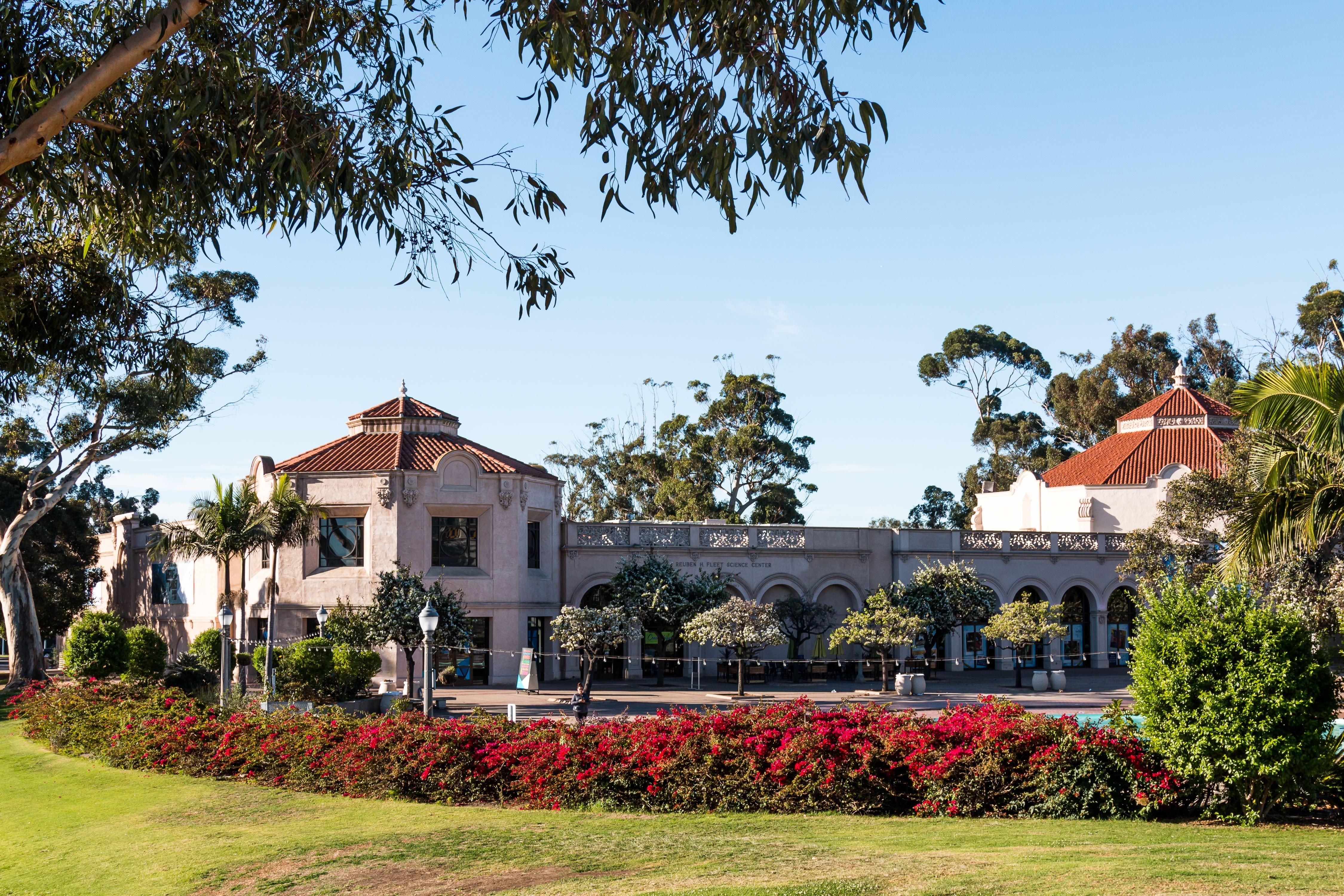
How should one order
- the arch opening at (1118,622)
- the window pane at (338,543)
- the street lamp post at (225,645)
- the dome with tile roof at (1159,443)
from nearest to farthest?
the street lamp post at (225,645)
the window pane at (338,543)
the arch opening at (1118,622)
the dome with tile roof at (1159,443)

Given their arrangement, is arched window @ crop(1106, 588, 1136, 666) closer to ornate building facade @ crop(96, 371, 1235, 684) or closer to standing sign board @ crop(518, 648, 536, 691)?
ornate building facade @ crop(96, 371, 1235, 684)

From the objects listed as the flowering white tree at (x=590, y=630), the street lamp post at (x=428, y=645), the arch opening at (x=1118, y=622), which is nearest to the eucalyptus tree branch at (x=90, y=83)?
the street lamp post at (x=428, y=645)

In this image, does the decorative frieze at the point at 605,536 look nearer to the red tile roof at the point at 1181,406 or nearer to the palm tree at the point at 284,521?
the palm tree at the point at 284,521

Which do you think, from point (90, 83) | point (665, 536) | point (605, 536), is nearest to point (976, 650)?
point (665, 536)

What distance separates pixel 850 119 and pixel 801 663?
32405 millimetres

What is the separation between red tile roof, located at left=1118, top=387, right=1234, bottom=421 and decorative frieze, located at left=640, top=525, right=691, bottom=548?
75.2 feet

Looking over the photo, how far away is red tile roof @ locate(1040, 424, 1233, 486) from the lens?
4841cm

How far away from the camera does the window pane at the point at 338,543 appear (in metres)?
37.1

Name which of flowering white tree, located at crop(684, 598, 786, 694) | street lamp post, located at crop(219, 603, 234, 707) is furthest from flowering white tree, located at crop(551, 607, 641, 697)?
street lamp post, located at crop(219, 603, 234, 707)

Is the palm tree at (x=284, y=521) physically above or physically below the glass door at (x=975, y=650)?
above

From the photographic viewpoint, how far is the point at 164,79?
10.5 metres

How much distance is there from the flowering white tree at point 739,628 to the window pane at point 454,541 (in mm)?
7833

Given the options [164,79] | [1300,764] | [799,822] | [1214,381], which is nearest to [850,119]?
[164,79]

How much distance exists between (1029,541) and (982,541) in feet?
6.78
